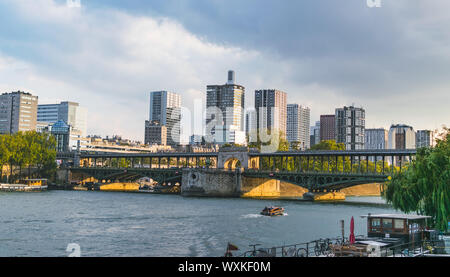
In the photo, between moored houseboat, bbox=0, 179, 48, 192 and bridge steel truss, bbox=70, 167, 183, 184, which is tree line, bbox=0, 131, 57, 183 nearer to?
moored houseboat, bbox=0, 179, 48, 192

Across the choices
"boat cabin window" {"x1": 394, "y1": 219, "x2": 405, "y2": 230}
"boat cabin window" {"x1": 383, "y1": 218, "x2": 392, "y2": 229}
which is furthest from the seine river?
"boat cabin window" {"x1": 394, "y1": 219, "x2": 405, "y2": 230}

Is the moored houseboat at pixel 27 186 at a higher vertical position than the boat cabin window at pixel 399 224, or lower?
lower

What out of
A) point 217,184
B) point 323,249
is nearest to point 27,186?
point 217,184

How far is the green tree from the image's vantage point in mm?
28125

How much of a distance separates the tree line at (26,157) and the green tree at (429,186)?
10867cm

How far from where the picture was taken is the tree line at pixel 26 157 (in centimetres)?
12112

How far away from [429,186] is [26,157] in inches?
4498

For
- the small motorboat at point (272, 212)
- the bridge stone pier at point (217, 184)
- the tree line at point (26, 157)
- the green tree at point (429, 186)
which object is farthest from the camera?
the tree line at point (26, 157)

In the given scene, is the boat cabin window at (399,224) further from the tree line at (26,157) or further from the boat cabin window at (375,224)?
the tree line at (26,157)

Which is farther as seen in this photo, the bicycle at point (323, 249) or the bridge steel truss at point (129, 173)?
the bridge steel truss at point (129, 173)

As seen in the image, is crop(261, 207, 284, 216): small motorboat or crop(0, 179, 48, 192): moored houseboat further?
crop(0, 179, 48, 192): moored houseboat

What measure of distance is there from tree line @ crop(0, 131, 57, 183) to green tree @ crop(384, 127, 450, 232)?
108666mm

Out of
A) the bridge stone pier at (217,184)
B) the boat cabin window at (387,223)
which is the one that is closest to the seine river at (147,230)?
the boat cabin window at (387,223)
